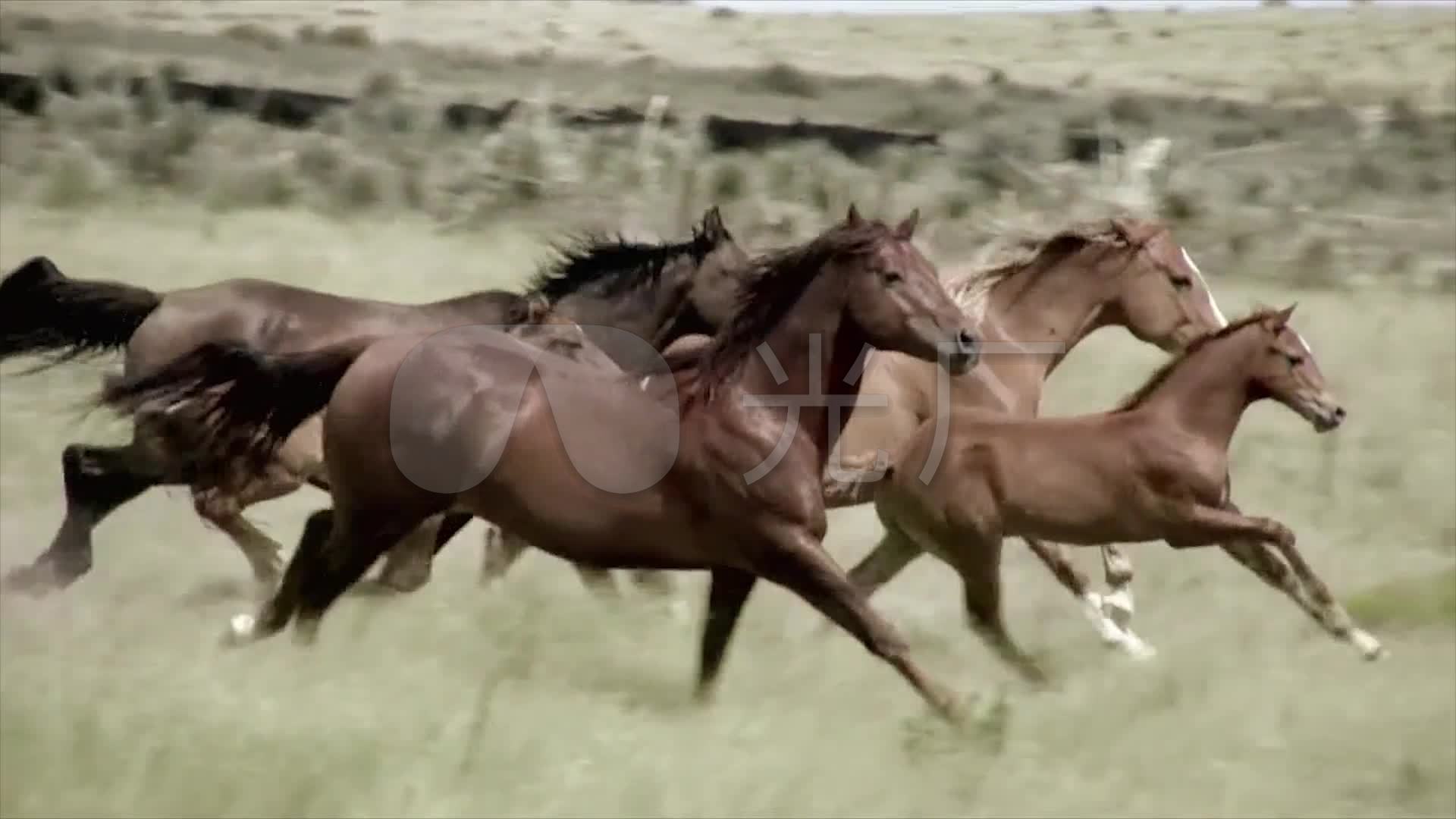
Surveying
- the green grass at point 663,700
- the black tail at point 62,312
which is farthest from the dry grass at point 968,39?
the green grass at point 663,700

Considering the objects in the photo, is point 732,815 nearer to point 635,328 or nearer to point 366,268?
point 635,328

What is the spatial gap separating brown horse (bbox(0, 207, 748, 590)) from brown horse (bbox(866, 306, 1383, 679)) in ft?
2.36

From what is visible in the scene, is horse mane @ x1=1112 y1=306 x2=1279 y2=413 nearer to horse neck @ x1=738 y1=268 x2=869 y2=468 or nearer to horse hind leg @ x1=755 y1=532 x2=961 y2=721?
horse neck @ x1=738 y1=268 x2=869 y2=468

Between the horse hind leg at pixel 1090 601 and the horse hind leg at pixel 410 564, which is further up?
the horse hind leg at pixel 410 564

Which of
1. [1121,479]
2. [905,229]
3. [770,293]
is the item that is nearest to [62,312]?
[770,293]

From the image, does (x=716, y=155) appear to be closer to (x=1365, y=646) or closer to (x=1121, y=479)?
(x=1121, y=479)

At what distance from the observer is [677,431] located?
4.27m

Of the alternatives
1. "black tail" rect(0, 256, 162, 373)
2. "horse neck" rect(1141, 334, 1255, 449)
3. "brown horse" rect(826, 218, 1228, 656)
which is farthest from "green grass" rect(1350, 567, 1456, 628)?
"black tail" rect(0, 256, 162, 373)

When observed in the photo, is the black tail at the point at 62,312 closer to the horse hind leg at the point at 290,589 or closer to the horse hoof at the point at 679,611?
the horse hind leg at the point at 290,589

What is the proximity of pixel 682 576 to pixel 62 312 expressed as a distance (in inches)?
73.9

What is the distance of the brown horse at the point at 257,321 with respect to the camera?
5301 mm

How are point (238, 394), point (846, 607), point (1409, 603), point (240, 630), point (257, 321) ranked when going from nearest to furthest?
1. point (846, 607)
2. point (238, 394)
3. point (240, 630)
4. point (257, 321)
5. point (1409, 603)

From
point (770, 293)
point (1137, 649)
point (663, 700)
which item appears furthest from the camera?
point (1137, 649)

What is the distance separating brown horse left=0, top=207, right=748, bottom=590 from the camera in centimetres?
530
